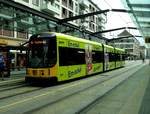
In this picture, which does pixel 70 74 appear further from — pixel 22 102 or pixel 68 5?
pixel 68 5

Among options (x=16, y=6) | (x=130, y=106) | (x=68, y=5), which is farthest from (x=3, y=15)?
(x=68, y=5)

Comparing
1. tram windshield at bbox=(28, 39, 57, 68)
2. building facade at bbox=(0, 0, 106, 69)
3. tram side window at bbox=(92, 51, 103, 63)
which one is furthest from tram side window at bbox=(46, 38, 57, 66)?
tram side window at bbox=(92, 51, 103, 63)

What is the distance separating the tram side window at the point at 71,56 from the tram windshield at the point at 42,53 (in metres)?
0.77

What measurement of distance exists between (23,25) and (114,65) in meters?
15.5

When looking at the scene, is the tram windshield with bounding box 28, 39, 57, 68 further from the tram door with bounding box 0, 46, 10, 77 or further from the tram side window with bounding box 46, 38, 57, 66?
the tram door with bounding box 0, 46, 10, 77

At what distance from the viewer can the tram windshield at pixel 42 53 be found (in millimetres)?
19906

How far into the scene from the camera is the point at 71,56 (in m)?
22.8

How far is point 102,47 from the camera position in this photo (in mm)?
34656

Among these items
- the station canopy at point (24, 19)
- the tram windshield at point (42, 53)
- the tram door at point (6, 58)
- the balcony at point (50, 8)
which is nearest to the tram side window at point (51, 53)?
the tram windshield at point (42, 53)

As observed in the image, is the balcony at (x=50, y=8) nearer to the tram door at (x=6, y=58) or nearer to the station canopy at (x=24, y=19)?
the station canopy at (x=24, y=19)

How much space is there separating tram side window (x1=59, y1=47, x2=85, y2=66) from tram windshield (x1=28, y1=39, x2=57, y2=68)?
0.77 meters

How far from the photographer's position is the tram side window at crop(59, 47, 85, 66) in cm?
2089

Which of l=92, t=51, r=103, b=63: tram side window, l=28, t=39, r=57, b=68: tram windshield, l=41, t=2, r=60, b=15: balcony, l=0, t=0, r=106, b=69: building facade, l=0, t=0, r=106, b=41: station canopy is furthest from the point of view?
l=41, t=2, r=60, b=15: balcony

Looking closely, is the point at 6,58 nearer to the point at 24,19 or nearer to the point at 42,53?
the point at 24,19
